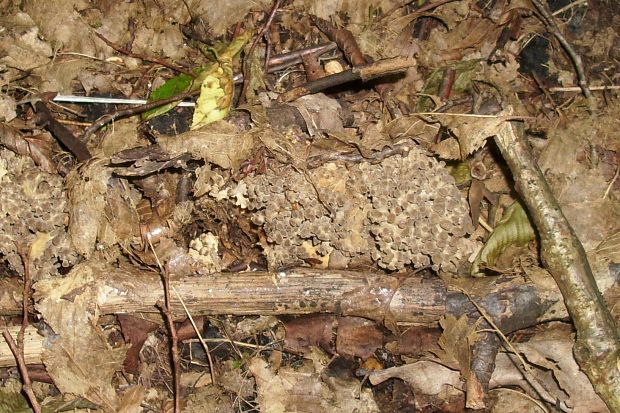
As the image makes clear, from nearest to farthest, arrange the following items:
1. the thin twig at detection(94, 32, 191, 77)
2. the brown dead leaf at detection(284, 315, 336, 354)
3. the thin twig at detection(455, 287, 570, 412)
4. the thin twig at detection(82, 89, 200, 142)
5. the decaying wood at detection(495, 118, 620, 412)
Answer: the decaying wood at detection(495, 118, 620, 412)
the thin twig at detection(455, 287, 570, 412)
the brown dead leaf at detection(284, 315, 336, 354)
the thin twig at detection(82, 89, 200, 142)
the thin twig at detection(94, 32, 191, 77)

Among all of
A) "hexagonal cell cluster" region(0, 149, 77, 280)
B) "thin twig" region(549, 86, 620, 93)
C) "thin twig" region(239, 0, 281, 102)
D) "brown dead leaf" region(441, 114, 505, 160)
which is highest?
"thin twig" region(239, 0, 281, 102)

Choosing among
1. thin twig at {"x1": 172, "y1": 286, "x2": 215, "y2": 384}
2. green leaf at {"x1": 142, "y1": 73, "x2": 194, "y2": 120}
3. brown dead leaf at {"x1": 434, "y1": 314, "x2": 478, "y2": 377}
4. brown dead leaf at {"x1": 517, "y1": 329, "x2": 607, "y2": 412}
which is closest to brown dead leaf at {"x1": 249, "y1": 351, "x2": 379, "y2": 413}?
thin twig at {"x1": 172, "y1": 286, "x2": 215, "y2": 384}

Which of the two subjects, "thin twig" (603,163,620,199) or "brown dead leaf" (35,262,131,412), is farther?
"thin twig" (603,163,620,199)

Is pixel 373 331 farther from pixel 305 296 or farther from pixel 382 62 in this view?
pixel 382 62

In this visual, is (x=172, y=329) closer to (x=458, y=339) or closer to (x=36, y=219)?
(x=36, y=219)

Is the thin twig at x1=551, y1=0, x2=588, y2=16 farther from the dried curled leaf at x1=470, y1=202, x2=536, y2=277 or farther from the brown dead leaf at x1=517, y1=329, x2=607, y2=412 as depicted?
the brown dead leaf at x1=517, y1=329, x2=607, y2=412

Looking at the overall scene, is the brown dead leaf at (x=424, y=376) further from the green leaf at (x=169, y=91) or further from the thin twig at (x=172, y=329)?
the green leaf at (x=169, y=91)

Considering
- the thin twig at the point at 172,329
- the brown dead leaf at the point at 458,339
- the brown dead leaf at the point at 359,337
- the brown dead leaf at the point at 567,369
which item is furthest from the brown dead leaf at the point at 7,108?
the brown dead leaf at the point at 567,369

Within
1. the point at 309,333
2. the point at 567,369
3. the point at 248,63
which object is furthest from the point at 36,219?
the point at 567,369
